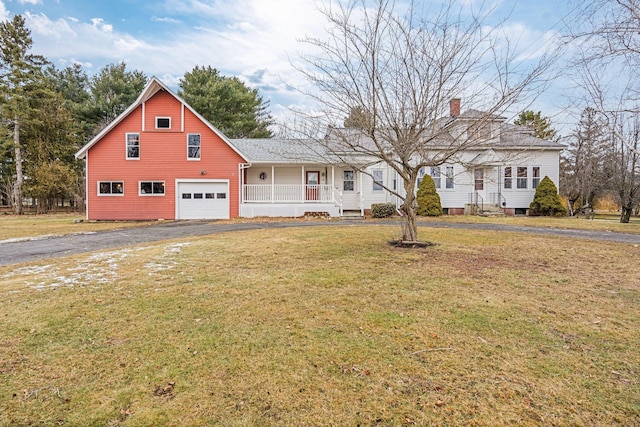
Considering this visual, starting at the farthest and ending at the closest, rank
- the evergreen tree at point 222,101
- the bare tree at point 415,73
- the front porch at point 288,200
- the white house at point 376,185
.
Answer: the evergreen tree at point 222,101 → the white house at point 376,185 → the front porch at point 288,200 → the bare tree at point 415,73

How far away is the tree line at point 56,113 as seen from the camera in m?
26.4

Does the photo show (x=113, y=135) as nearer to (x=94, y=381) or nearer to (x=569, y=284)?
(x=94, y=381)

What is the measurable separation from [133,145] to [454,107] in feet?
58.3

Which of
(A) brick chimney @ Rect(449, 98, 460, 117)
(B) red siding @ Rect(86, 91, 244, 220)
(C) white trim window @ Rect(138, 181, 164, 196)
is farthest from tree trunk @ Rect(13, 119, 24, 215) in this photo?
(A) brick chimney @ Rect(449, 98, 460, 117)

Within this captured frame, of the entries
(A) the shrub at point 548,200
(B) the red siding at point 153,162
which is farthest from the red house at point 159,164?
(A) the shrub at point 548,200

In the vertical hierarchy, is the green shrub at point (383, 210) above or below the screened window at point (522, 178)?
below

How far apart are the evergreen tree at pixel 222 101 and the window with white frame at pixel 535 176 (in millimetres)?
21402

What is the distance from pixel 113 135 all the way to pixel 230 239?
13.5m

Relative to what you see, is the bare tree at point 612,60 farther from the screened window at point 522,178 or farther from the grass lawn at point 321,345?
the screened window at point 522,178

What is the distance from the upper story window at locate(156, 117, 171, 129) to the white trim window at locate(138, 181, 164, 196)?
3.16m

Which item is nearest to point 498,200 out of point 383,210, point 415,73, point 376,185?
point 376,185

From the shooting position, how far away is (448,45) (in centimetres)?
710

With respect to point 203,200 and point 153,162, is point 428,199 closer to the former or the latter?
point 203,200

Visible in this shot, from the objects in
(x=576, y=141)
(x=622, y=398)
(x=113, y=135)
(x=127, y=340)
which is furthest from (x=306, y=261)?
(x=576, y=141)
